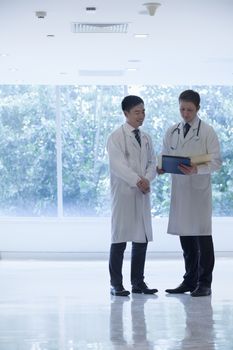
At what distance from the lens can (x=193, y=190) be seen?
606cm

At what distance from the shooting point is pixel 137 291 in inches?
247

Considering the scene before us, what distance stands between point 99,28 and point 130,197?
1.72 meters

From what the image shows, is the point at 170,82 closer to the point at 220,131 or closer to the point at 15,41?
the point at 220,131

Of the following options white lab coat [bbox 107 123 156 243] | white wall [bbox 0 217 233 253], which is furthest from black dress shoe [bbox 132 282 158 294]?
white wall [bbox 0 217 233 253]

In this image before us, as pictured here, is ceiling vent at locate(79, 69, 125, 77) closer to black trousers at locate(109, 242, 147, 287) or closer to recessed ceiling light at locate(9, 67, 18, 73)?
recessed ceiling light at locate(9, 67, 18, 73)

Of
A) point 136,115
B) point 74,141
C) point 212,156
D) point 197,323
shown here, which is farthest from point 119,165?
point 74,141

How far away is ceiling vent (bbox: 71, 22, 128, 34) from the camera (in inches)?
272

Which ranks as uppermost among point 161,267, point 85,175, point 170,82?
point 170,82

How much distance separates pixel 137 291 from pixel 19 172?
17.0ft

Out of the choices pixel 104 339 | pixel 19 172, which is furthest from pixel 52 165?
pixel 104 339

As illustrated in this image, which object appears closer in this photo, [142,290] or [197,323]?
[197,323]

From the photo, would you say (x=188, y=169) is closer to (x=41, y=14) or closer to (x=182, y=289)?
(x=182, y=289)

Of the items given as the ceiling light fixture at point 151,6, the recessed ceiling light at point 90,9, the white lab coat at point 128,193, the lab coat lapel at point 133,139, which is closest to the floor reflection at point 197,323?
the white lab coat at point 128,193

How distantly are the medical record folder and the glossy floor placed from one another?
97 cm
